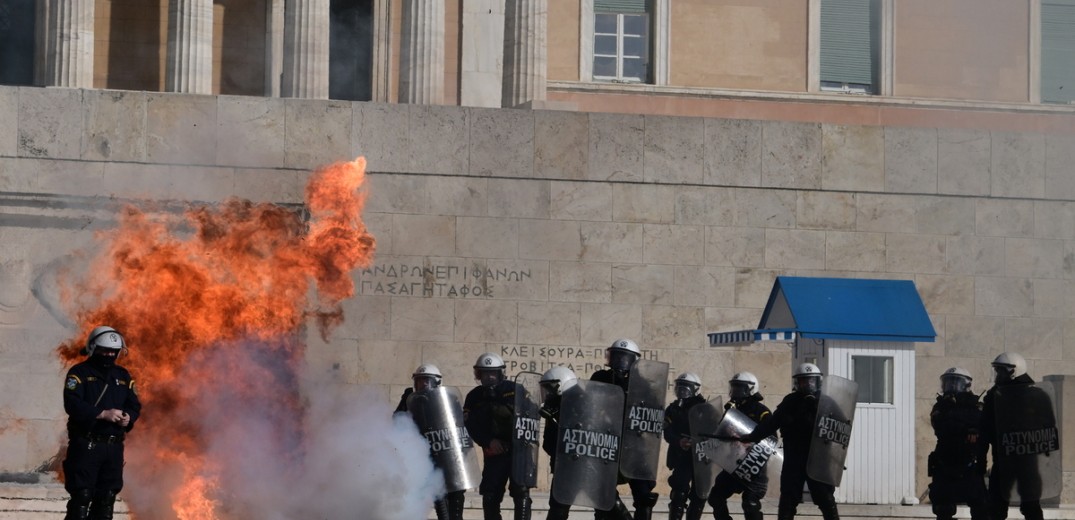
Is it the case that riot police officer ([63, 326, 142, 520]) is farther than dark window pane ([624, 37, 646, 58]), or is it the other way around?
dark window pane ([624, 37, 646, 58])

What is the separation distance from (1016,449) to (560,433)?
14.4ft

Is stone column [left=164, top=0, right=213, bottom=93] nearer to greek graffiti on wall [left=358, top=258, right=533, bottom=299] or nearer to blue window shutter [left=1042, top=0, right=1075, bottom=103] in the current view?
greek graffiti on wall [left=358, top=258, right=533, bottom=299]

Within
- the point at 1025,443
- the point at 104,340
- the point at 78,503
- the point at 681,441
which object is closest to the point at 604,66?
the point at 681,441

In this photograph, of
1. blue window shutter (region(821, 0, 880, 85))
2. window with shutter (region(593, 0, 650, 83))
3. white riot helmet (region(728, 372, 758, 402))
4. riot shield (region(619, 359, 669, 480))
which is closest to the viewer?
riot shield (region(619, 359, 669, 480))

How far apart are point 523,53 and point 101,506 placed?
63.5ft

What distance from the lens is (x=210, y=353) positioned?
1512 centimetres

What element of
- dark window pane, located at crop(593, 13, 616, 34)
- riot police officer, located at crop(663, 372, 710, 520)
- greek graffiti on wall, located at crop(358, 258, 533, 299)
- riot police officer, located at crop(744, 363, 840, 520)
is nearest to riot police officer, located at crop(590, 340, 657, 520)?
riot police officer, located at crop(744, 363, 840, 520)

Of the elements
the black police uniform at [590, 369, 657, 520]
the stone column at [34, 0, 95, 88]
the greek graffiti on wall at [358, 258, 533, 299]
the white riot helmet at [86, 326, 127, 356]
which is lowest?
the black police uniform at [590, 369, 657, 520]

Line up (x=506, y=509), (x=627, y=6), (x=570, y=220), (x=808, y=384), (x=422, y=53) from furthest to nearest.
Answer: (x=627, y=6), (x=422, y=53), (x=570, y=220), (x=506, y=509), (x=808, y=384)

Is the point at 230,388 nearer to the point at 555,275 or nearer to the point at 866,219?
the point at 555,275

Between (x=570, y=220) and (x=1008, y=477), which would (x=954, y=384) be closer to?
(x=1008, y=477)

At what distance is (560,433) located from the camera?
1594 centimetres

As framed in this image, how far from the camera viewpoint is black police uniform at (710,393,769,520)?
17.0 metres

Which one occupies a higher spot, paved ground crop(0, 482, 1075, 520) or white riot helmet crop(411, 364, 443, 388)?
white riot helmet crop(411, 364, 443, 388)
